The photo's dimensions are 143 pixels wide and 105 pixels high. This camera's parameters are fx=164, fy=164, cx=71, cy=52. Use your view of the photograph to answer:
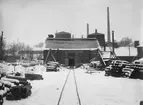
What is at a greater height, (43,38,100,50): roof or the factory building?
(43,38,100,50): roof

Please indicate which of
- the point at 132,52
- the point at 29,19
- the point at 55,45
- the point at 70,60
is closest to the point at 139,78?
the point at 29,19

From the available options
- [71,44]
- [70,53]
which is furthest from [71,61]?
[71,44]

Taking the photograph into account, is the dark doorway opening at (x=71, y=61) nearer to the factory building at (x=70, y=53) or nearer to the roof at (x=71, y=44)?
the factory building at (x=70, y=53)

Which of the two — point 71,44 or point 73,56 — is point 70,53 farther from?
point 71,44

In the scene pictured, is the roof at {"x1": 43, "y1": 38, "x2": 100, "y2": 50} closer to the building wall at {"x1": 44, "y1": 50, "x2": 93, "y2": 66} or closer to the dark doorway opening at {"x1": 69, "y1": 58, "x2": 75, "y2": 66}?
the building wall at {"x1": 44, "y1": 50, "x2": 93, "y2": 66}

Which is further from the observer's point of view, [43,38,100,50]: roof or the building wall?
[43,38,100,50]: roof

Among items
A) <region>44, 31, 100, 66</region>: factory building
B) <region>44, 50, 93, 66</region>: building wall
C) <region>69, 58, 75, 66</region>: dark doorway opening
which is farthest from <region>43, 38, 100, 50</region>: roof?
<region>69, 58, 75, 66</region>: dark doorway opening

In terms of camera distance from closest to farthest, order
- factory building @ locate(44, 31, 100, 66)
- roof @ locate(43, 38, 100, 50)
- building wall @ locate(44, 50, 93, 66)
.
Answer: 1. factory building @ locate(44, 31, 100, 66)
2. building wall @ locate(44, 50, 93, 66)
3. roof @ locate(43, 38, 100, 50)

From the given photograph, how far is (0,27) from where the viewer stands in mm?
6426

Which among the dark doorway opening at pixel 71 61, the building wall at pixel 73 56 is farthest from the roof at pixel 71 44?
the dark doorway opening at pixel 71 61

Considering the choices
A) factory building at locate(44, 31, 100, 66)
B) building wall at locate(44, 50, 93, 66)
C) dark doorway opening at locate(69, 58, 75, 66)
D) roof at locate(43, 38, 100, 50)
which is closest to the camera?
factory building at locate(44, 31, 100, 66)

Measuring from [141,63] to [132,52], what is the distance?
3117 centimetres

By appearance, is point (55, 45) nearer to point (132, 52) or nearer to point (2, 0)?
point (132, 52)

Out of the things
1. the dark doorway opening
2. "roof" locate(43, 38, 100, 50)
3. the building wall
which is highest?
"roof" locate(43, 38, 100, 50)
